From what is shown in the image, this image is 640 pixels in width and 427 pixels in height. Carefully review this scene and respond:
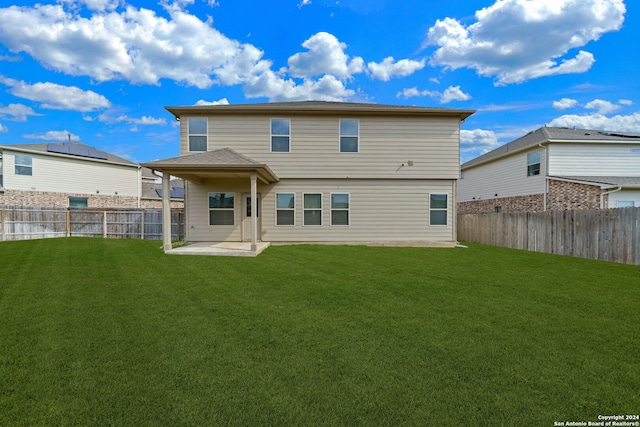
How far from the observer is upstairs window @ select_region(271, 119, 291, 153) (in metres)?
11.8

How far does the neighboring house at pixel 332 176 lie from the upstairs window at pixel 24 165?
44.7ft

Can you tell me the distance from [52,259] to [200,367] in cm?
781

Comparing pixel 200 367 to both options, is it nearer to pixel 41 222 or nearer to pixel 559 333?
pixel 559 333

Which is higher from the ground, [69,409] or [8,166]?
[8,166]

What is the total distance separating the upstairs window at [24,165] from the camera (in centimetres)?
1777

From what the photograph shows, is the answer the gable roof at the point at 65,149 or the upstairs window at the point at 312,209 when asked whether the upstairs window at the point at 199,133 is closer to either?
the upstairs window at the point at 312,209

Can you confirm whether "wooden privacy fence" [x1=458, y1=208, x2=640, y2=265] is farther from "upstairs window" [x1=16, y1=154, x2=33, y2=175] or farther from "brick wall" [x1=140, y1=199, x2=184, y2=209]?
"upstairs window" [x1=16, y1=154, x2=33, y2=175]

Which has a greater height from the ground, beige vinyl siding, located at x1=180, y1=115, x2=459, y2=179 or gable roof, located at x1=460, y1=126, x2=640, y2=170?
gable roof, located at x1=460, y1=126, x2=640, y2=170

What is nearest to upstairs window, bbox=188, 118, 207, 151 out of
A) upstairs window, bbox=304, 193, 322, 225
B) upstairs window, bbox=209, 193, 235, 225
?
upstairs window, bbox=209, 193, 235, 225

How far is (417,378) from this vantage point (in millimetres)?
2654

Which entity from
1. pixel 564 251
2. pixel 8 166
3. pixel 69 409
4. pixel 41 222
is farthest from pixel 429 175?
pixel 8 166

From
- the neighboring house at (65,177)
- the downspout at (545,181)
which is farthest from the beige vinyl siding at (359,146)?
the neighboring house at (65,177)

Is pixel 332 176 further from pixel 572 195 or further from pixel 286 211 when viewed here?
pixel 572 195

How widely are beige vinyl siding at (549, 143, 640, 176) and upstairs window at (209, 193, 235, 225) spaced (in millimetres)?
15732
